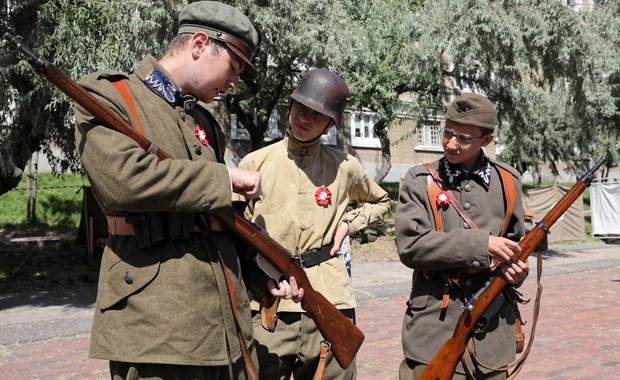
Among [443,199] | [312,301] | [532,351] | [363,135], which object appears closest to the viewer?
[312,301]

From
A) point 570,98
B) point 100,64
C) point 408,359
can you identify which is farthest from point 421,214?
point 570,98

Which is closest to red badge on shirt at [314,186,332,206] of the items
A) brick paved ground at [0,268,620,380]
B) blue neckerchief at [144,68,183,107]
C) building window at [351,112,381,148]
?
blue neckerchief at [144,68,183,107]

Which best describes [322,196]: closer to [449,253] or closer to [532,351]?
[449,253]

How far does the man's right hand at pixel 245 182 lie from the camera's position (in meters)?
2.72

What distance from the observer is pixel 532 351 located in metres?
7.25

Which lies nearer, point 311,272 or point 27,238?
point 311,272

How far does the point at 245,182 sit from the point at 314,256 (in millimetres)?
1209

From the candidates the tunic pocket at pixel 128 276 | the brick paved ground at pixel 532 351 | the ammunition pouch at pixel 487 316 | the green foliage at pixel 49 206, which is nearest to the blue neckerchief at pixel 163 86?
the tunic pocket at pixel 128 276

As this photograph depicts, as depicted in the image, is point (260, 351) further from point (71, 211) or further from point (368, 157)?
point (368, 157)

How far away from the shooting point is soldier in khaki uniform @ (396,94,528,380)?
3.51 metres

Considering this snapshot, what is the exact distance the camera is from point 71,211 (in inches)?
679

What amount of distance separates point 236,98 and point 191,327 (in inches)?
506

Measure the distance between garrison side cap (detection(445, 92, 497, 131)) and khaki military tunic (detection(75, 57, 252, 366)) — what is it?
151cm

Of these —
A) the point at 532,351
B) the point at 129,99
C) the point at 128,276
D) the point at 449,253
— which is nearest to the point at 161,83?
the point at 129,99
